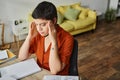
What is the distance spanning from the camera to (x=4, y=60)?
1.71 metres

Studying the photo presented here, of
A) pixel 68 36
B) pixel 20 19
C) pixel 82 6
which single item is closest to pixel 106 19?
pixel 82 6

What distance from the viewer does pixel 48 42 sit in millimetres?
1689

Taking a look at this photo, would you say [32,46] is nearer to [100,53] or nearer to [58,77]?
[58,77]

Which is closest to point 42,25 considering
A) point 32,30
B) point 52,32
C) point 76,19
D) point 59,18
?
point 52,32

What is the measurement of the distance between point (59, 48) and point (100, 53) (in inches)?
86.8

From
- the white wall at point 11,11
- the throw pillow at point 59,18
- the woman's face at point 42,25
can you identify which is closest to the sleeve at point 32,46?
the woman's face at point 42,25

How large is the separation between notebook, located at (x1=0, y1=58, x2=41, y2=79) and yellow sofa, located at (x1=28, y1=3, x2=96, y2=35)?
8.01ft

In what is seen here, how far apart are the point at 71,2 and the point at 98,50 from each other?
5.26ft

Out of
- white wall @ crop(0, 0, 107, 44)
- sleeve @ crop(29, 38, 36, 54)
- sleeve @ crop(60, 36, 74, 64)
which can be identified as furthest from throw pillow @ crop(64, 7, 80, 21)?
sleeve @ crop(60, 36, 74, 64)

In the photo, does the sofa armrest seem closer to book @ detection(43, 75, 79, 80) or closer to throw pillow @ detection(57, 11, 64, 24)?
throw pillow @ detection(57, 11, 64, 24)

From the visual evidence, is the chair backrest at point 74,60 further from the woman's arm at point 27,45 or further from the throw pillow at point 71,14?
the throw pillow at point 71,14

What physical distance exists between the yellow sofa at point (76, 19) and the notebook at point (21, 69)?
2441 millimetres

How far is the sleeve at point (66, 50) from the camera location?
159 centimetres

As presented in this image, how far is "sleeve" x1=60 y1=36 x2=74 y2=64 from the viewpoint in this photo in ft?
5.22
